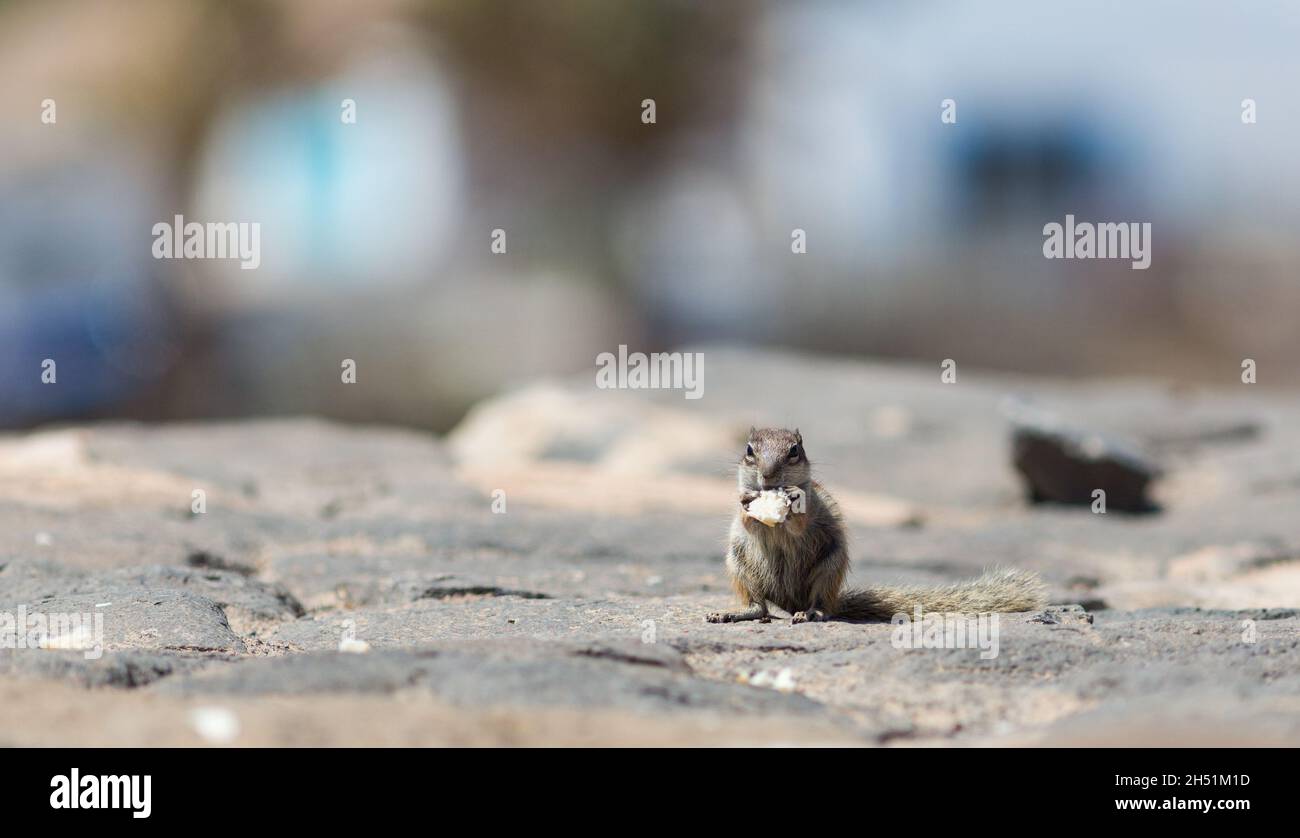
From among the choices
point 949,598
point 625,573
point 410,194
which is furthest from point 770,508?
point 410,194

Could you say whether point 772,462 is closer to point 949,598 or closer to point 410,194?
point 949,598

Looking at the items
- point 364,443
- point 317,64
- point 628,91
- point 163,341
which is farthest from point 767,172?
point 364,443

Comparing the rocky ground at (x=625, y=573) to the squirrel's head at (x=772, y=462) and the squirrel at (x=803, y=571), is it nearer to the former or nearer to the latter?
the squirrel at (x=803, y=571)

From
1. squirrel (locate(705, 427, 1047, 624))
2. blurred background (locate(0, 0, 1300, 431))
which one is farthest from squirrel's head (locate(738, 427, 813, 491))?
blurred background (locate(0, 0, 1300, 431))

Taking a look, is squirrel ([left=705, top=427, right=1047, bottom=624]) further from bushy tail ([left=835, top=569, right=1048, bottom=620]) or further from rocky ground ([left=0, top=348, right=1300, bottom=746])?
rocky ground ([left=0, top=348, right=1300, bottom=746])

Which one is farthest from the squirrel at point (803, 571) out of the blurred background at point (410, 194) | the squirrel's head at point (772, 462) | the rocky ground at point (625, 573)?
the blurred background at point (410, 194)

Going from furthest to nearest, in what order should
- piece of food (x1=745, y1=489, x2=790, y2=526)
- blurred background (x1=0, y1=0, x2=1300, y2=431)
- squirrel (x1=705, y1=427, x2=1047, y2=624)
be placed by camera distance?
blurred background (x1=0, y1=0, x2=1300, y2=431), squirrel (x1=705, y1=427, x2=1047, y2=624), piece of food (x1=745, y1=489, x2=790, y2=526)
